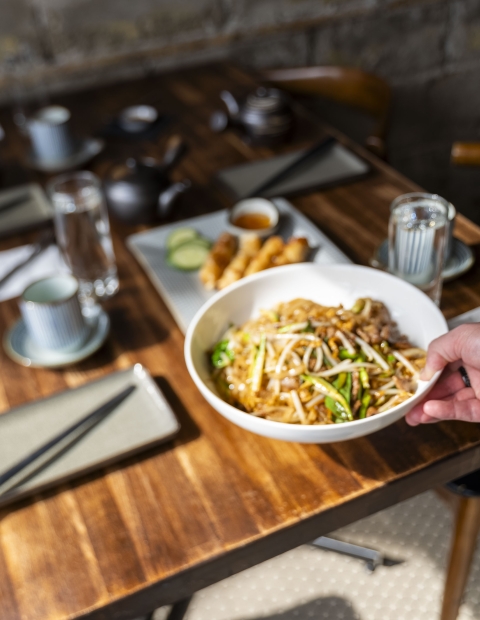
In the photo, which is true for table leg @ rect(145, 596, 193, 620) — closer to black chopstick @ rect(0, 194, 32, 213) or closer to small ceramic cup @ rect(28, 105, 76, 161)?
black chopstick @ rect(0, 194, 32, 213)

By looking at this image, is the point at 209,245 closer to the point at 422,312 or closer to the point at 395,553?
the point at 422,312

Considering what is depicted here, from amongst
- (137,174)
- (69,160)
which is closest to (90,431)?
(137,174)

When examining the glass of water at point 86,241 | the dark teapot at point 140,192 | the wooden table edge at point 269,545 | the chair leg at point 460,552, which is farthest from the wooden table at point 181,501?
the dark teapot at point 140,192

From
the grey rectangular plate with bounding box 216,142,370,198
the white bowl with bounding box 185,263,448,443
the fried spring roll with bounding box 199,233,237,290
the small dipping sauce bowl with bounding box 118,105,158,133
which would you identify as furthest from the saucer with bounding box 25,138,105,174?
the white bowl with bounding box 185,263,448,443

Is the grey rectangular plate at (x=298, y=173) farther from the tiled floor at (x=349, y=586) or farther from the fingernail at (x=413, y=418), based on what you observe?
the tiled floor at (x=349, y=586)

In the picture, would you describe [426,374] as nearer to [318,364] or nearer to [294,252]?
[318,364]

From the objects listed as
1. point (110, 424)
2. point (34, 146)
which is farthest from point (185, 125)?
point (110, 424)

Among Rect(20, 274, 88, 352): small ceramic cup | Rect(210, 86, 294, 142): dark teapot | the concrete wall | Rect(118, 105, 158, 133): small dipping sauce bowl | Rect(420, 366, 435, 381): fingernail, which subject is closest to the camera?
Rect(420, 366, 435, 381): fingernail
